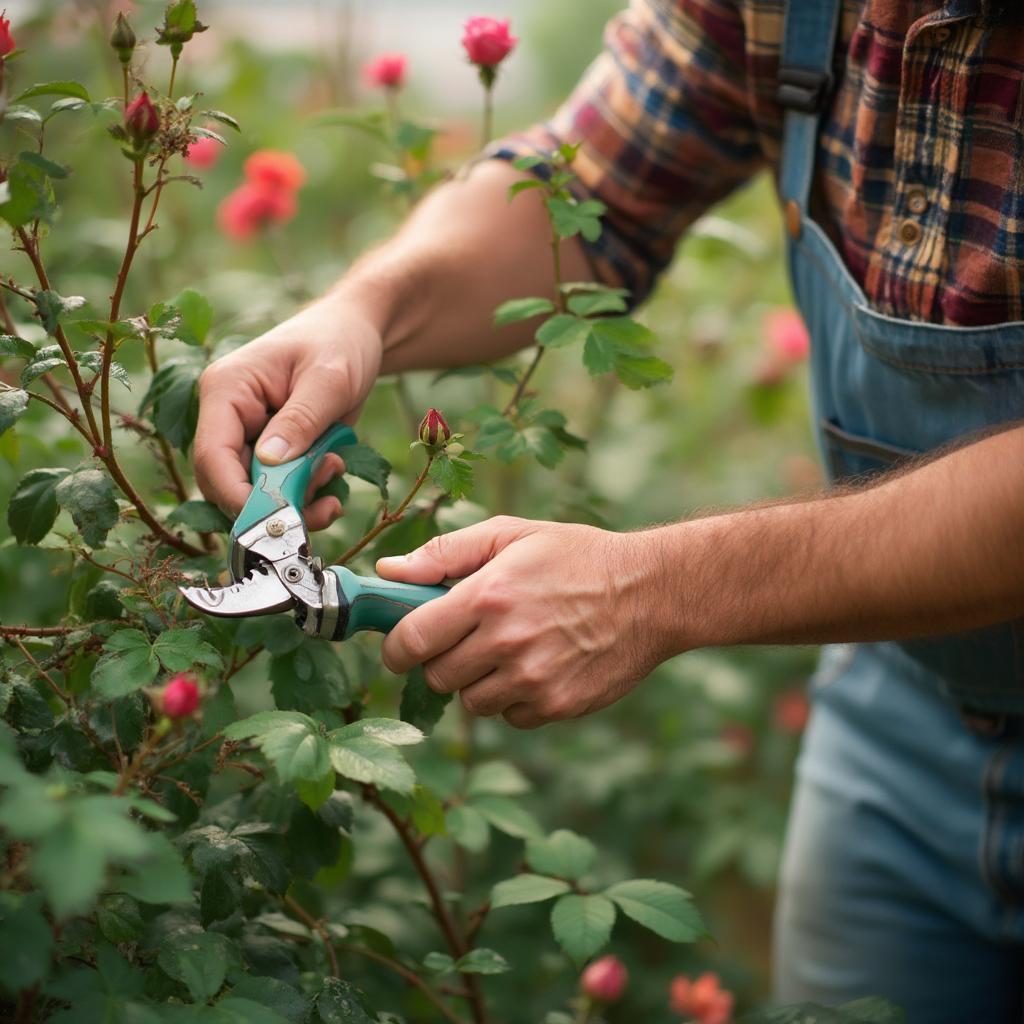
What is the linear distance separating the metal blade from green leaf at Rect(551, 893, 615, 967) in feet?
1.50

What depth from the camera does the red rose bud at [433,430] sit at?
101 cm

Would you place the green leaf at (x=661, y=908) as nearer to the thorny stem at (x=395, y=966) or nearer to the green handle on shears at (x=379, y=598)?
the thorny stem at (x=395, y=966)

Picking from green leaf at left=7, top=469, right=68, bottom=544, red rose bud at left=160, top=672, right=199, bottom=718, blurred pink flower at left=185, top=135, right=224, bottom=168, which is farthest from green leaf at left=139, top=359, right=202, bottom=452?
blurred pink flower at left=185, top=135, right=224, bottom=168

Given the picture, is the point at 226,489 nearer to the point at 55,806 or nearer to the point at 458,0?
the point at 55,806

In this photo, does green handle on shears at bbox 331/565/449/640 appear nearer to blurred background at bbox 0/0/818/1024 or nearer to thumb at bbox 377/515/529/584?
thumb at bbox 377/515/529/584

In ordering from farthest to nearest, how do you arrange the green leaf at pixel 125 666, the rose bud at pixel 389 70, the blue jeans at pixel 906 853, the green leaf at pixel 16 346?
1. the rose bud at pixel 389 70
2. the blue jeans at pixel 906 853
3. the green leaf at pixel 16 346
4. the green leaf at pixel 125 666

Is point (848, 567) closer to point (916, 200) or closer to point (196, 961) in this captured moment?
point (916, 200)

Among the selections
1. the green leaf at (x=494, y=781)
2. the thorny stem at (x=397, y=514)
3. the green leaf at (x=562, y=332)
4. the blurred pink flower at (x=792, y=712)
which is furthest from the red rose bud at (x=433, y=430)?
the blurred pink flower at (x=792, y=712)

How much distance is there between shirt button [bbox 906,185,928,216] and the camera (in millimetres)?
1242

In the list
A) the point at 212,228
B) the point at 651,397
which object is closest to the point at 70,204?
the point at 212,228

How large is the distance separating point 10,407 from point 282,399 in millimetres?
317

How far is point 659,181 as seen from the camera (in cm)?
161

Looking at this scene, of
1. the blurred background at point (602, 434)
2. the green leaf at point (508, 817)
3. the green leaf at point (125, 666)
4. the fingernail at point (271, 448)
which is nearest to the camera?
the green leaf at point (125, 666)

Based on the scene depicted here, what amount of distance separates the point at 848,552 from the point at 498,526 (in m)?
0.33
